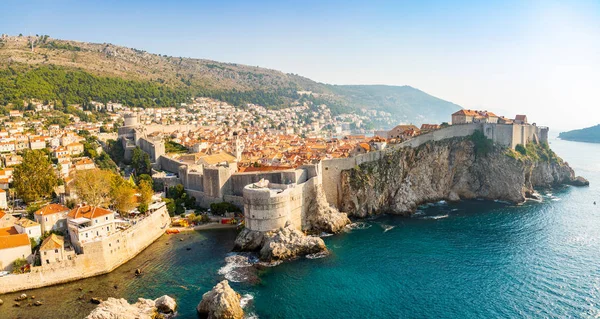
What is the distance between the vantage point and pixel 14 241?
76.0 ft

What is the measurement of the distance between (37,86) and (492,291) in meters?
68.7

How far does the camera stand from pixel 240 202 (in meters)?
34.8

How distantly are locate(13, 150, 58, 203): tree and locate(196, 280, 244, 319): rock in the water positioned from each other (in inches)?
700

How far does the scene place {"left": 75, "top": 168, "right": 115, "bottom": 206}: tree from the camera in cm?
2942

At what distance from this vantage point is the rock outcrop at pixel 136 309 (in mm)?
18609

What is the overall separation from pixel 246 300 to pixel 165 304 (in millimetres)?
3930

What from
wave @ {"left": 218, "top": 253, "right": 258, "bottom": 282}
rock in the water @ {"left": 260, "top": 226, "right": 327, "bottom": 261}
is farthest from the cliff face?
wave @ {"left": 218, "top": 253, "right": 258, "bottom": 282}

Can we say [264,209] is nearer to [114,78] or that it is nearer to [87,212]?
[87,212]

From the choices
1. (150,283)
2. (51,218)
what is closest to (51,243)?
(51,218)

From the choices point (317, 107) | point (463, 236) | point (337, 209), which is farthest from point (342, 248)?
point (317, 107)

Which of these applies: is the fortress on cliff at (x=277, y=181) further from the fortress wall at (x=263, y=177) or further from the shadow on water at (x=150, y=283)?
the shadow on water at (x=150, y=283)

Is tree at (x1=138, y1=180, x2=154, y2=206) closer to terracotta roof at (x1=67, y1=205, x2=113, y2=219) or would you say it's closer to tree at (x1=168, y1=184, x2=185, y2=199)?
tree at (x1=168, y1=184, x2=185, y2=199)

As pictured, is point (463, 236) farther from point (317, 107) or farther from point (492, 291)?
point (317, 107)

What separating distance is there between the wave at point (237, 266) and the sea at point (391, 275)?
0.06 metres
